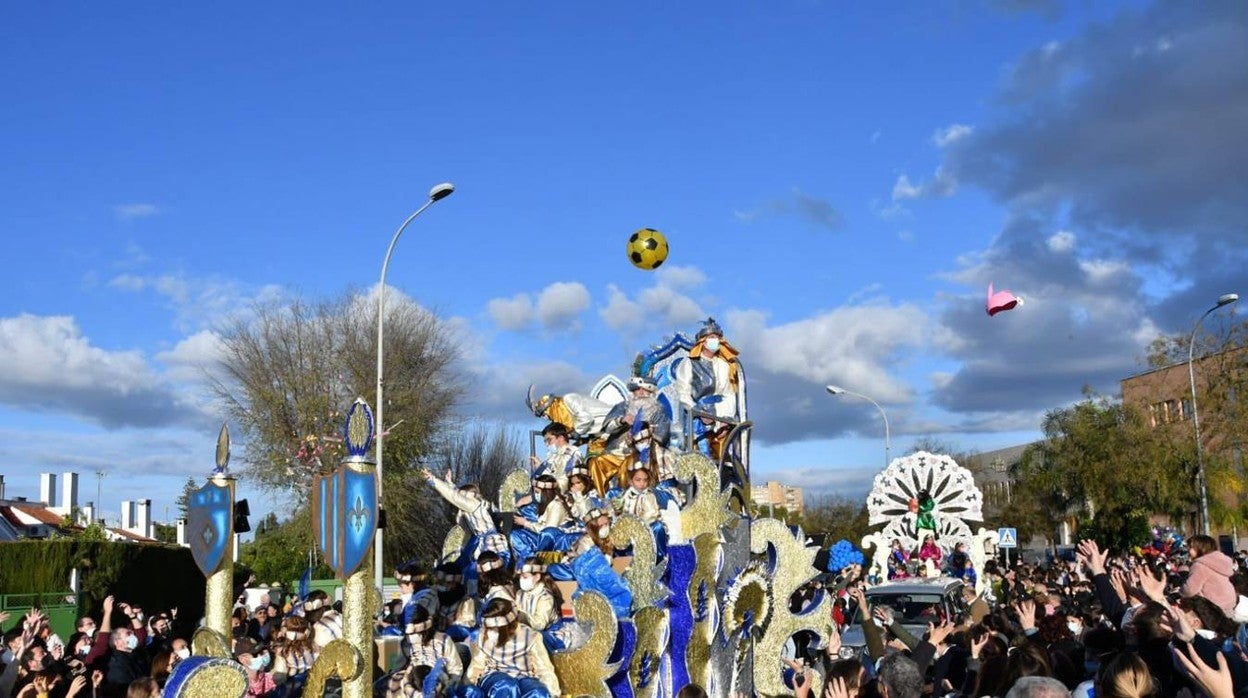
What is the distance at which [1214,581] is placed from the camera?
6.94m

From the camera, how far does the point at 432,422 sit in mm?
35938

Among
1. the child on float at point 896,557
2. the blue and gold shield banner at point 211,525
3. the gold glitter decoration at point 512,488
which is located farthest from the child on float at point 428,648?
the child on float at point 896,557

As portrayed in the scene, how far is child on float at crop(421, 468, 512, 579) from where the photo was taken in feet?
37.0

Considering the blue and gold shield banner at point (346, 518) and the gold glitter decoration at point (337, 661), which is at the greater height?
the blue and gold shield banner at point (346, 518)

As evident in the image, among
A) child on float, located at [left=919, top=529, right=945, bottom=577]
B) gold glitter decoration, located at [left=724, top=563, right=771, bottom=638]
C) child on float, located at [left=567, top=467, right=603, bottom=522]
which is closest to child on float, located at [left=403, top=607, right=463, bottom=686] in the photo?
gold glitter decoration, located at [left=724, top=563, right=771, bottom=638]

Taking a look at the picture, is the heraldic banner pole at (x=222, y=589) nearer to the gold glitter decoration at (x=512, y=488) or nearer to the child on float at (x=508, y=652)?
the child on float at (x=508, y=652)

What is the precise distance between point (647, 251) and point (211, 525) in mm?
9281

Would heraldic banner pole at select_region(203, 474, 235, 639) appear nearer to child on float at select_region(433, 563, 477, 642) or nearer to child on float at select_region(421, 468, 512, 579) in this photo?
child on float at select_region(433, 563, 477, 642)

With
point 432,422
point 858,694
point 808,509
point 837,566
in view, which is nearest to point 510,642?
point 858,694

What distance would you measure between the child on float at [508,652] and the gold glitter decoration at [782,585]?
3.64m

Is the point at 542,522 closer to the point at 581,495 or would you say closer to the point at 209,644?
the point at 581,495

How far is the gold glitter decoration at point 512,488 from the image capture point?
12742 mm

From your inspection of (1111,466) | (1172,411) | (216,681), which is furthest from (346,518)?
(1172,411)

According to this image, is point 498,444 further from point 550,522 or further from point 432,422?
point 550,522
